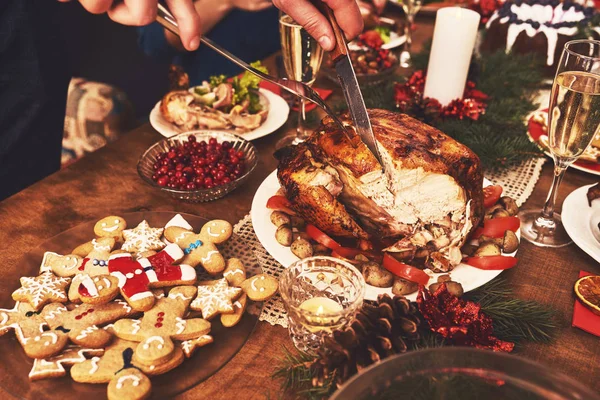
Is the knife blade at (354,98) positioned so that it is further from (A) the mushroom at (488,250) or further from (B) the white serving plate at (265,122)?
(B) the white serving plate at (265,122)

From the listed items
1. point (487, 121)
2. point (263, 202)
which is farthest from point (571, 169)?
point (263, 202)

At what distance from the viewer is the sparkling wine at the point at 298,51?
59.5 inches

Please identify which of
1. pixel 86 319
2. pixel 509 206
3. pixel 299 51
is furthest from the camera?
pixel 299 51

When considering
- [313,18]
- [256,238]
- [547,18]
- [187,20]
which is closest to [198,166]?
[256,238]

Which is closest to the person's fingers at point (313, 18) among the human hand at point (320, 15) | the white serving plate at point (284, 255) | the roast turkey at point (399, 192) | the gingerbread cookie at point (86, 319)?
the human hand at point (320, 15)

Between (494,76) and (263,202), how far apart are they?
1.27 m

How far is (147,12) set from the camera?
3.64ft

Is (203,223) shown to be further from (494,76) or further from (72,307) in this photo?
(494,76)

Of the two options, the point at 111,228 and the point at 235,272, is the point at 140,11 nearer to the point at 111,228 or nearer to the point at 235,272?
the point at 111,228

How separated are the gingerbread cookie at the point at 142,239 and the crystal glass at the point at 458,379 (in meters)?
0.68

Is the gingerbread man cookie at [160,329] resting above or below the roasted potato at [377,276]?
below

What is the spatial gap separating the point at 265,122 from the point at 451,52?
2.32 feet

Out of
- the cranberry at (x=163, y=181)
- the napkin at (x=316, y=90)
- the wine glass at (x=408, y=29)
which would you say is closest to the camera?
the cranberry at (x=163, y=181)

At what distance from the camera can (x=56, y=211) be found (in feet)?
4.41
